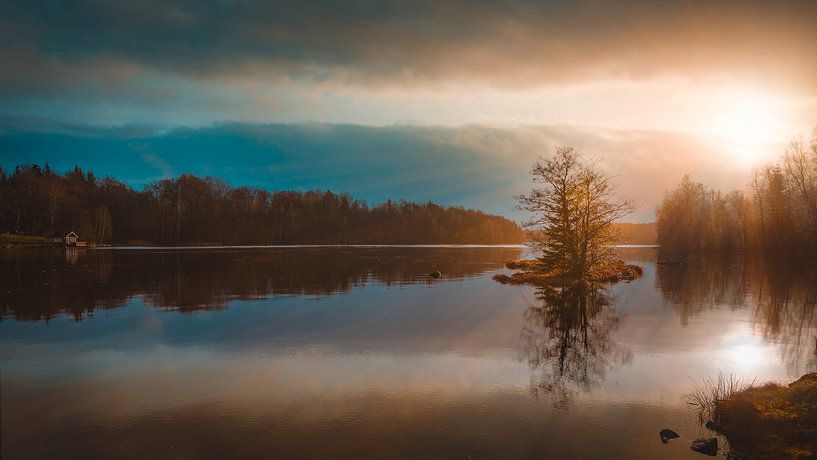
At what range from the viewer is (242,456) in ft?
36.8

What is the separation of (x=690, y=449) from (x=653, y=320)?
19.7 meters

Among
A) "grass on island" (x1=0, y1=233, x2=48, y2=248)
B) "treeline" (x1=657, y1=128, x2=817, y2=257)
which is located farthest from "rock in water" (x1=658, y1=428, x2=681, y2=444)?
"grass on island" (x1=0, y1=233, x2=48, y2=248)

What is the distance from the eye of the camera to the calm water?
12.2 meters

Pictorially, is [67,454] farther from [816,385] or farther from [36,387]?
[816,385]

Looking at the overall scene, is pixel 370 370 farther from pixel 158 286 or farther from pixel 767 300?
pixel 767 300

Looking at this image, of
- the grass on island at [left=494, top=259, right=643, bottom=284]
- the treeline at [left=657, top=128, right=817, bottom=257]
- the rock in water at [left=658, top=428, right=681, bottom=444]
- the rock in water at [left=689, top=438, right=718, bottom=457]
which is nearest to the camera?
the rock in water at [left=689, top=438, right=718, bottom=457]

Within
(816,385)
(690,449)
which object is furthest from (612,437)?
(816,385)

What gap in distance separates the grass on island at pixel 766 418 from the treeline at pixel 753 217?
91258 mm

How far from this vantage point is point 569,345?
23.0 m

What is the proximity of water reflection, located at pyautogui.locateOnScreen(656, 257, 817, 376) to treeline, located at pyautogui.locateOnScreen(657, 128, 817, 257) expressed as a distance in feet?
124

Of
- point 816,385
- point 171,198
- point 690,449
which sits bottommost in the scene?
point 690,449

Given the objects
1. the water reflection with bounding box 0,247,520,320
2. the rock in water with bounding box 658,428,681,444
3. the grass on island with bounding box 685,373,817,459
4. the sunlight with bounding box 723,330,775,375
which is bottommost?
the sunlight with bounding box 723,330,775,375

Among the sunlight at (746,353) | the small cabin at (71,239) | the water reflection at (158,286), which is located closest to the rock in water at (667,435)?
the sunlight at (746,353)

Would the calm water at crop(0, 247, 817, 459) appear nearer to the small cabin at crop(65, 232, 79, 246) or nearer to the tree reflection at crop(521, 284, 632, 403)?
the tree reflection at crop(521, 284, 632, 403)
